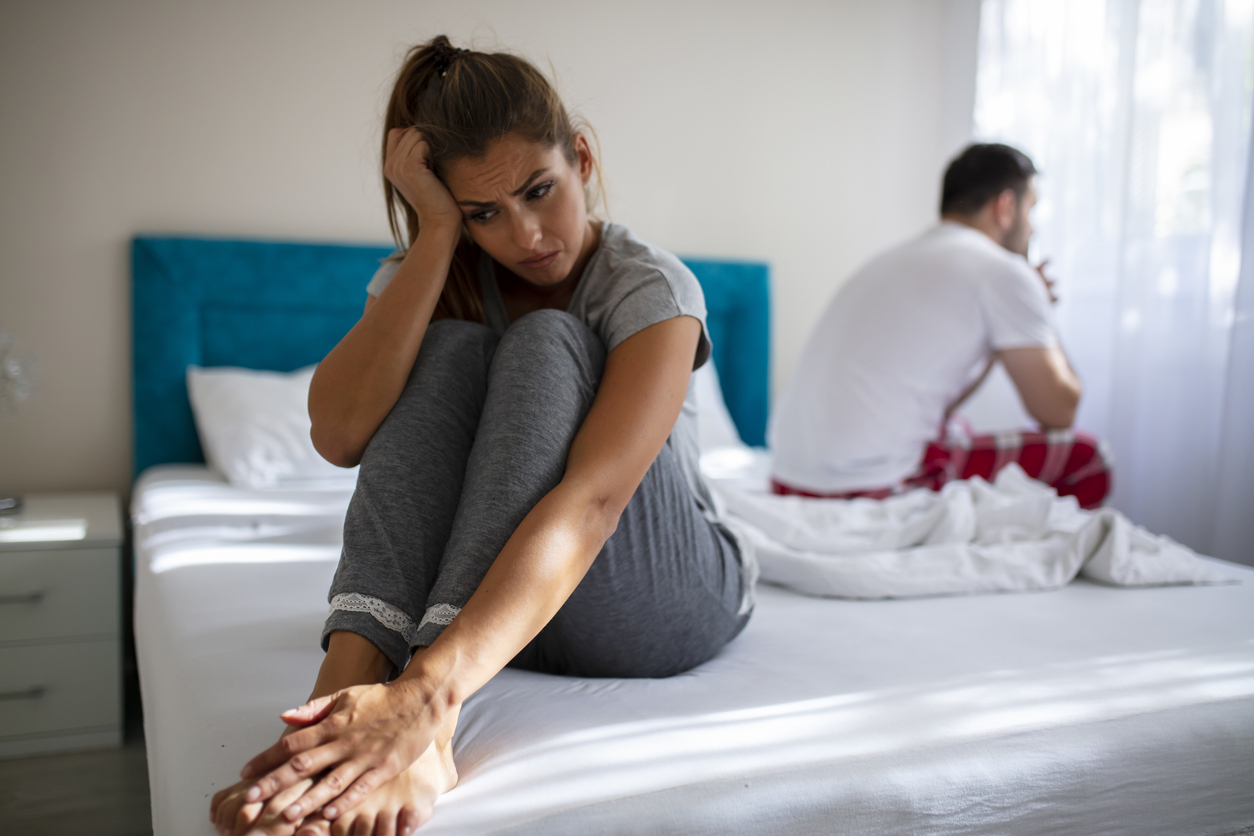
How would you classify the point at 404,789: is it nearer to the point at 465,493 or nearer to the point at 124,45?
the point at 465,493

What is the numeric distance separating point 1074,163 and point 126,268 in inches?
108

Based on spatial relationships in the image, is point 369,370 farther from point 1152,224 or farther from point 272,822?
point 1152,224

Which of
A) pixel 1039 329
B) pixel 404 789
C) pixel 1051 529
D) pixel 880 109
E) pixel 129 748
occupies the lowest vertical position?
pixel 129 748

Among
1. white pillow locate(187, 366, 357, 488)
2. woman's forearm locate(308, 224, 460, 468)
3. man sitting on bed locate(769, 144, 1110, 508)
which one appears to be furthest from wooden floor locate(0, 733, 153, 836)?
man sitting on bed locate(769, 144, 1110, 508)

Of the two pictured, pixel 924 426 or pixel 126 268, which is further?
pixel 126 268

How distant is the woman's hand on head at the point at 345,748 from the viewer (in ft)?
2.11

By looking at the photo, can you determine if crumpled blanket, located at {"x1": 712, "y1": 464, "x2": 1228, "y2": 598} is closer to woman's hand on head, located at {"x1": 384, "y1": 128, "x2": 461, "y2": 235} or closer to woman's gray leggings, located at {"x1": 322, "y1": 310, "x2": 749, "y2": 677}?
woman's gray leggings, located at {"x1": 322, "y1": 310, "x2": 749, "y2": 677}

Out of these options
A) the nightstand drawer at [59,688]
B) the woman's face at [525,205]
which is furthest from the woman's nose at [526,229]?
the nightstand drawer at [59,688]

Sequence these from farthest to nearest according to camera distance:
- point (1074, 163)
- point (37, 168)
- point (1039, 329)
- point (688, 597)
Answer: point (1074, 163)
point (37, 168)
point (1039, 329)
point (688, 597)

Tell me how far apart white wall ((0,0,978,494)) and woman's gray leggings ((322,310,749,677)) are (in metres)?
1.25

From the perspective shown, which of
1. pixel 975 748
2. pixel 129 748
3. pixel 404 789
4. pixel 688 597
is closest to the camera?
pixel 404 789

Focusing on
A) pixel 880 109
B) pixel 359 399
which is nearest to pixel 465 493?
pixel 359 399

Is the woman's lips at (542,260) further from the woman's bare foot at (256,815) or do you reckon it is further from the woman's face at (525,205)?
the woman's bare foot at (256,815)

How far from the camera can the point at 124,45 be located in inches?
89.3
